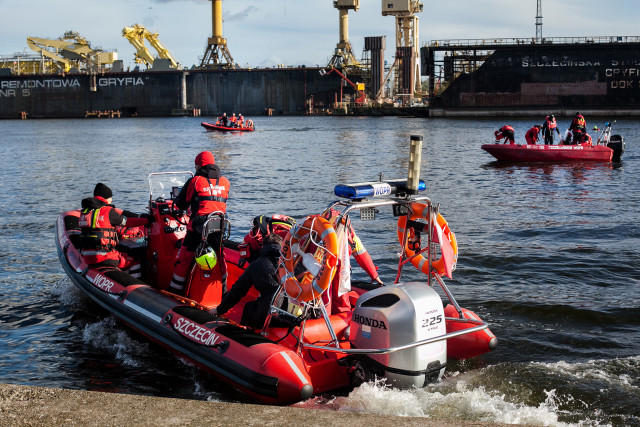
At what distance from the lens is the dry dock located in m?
4.37

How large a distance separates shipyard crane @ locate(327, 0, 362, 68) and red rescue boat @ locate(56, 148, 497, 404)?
8865cm

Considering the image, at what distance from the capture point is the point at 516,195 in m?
20.2

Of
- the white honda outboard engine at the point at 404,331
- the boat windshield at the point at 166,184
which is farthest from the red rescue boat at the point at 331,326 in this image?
the boat windshield at the point at 166,184

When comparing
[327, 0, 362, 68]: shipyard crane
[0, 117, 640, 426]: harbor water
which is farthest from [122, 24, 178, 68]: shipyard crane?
[0, 117, 640, 426]: harbor water

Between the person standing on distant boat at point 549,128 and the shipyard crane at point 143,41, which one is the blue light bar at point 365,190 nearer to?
the person standing on distant boat at point 549,128

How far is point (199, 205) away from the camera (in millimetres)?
8227

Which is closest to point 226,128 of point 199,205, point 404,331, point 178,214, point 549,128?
point 549,128

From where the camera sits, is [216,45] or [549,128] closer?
[549,128]

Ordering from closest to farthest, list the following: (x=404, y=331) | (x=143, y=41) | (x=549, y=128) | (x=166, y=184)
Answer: (x=404, y=331) → (x=166, y=184) → (x=549, y=128) → (x=143, y=41)

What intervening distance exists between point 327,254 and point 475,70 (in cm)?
6783

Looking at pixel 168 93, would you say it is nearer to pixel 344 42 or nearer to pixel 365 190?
pixel 344 42

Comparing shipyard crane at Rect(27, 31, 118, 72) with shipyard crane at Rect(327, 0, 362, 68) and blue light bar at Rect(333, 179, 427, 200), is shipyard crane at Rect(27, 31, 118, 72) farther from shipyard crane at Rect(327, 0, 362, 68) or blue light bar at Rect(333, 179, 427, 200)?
blue light bar at Rect(333, 179, 427, 200)

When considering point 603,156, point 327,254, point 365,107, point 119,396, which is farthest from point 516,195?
point 365,107

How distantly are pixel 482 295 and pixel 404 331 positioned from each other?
4499 mm
